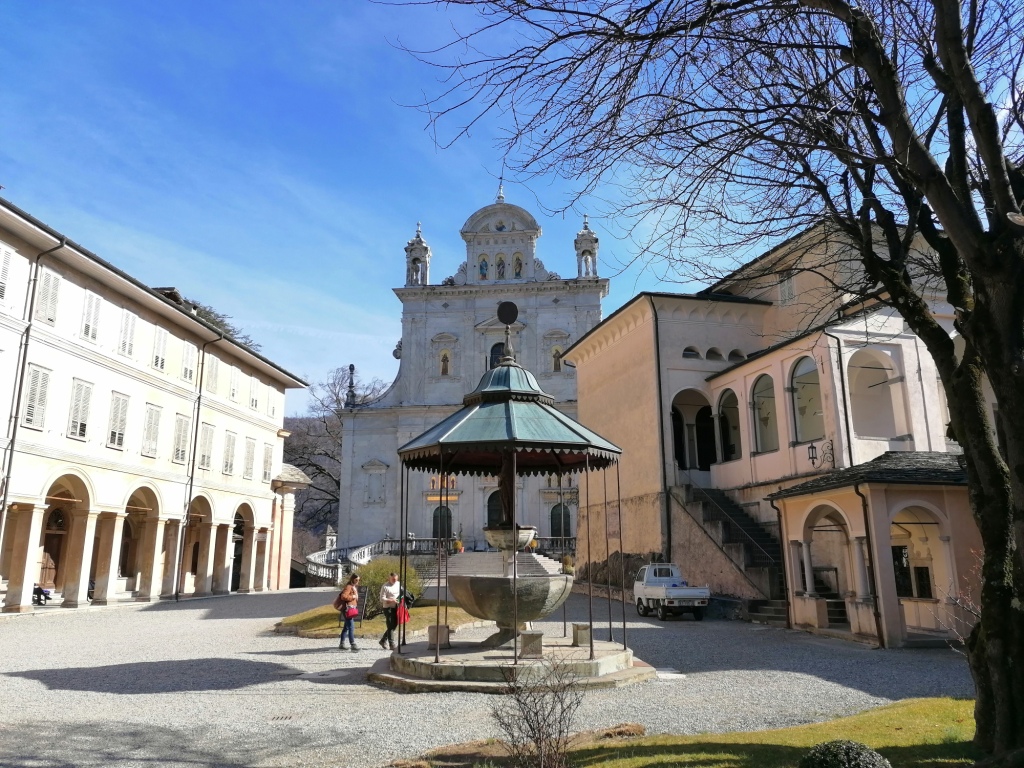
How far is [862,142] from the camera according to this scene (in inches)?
299

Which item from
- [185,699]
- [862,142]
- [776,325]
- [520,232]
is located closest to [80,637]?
[185,699]

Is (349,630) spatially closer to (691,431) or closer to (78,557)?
(78,557)

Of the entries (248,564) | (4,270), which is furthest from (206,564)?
(4,270)

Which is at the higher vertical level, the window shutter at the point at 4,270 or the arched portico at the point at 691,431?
the window shutter at the point at 4,270

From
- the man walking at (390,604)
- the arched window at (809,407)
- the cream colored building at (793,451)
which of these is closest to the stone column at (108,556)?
the man walking at (390,604)

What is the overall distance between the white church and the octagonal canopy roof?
101 ft

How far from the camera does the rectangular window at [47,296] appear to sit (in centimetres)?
2195

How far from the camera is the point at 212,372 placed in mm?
31312

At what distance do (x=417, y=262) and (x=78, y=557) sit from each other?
29206mm

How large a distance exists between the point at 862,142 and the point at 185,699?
10.3 m

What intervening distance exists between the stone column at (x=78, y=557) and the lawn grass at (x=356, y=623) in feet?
32.4

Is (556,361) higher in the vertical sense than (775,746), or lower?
higher

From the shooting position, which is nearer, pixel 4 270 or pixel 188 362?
pixel 4 270

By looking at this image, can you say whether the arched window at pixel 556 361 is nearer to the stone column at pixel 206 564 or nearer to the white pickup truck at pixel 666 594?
the stone column at pixel 206 564
